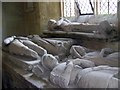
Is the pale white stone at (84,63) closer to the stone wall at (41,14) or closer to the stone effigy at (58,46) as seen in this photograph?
the stone effigy at (58,46)

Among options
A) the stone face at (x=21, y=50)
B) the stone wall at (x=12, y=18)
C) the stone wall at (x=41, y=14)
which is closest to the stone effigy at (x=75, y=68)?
the stone face at (x=21, y=50)

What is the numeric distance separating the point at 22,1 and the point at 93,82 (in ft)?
12.3

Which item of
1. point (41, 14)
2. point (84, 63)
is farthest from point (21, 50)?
point (41, 14)

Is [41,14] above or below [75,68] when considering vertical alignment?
above

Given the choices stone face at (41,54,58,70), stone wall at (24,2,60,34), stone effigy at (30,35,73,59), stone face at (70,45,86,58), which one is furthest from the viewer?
stone wall at (24,2,60,34)

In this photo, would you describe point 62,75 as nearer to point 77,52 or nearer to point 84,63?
point 84,63

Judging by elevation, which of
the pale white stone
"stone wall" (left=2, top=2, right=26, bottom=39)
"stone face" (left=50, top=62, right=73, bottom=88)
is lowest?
"stone face" (left=50, top=62, right=73, bottom=88)

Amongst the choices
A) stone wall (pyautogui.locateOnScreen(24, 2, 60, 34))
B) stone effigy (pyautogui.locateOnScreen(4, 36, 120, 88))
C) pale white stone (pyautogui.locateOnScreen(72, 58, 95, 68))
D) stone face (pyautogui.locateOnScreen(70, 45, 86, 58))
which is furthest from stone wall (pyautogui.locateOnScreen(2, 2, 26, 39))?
pale white stone (pyautogui.locateOnScreen(72, 58, 95, 68))

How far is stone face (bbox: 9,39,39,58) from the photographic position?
160 centimetres

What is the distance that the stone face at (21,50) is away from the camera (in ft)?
5.26

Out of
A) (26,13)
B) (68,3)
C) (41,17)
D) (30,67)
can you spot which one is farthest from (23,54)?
(26,13)

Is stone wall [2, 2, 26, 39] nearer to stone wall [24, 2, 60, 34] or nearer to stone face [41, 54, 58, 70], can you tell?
stone wall [24, 2, 60, 34]

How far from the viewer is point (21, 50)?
1717 millimetres

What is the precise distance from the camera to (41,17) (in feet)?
12.2
